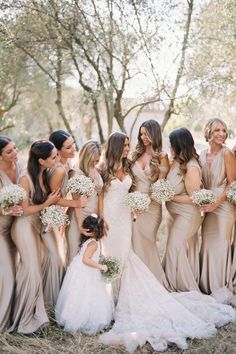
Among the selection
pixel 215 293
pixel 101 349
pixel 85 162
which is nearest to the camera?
pixel 101 349

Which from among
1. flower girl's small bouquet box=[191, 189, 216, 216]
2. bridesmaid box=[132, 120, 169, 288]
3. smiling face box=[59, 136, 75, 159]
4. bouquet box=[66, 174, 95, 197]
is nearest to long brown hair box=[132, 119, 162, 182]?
bridesmaid box=[132, 120, 169, 288]

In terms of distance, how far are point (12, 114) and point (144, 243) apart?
78.0 ft

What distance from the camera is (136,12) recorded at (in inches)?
445

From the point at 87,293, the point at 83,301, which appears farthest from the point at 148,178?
the point at 83,301

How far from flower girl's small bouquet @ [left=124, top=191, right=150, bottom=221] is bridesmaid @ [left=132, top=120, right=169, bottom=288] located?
47 centimetres

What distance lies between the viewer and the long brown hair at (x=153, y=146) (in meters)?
6.43

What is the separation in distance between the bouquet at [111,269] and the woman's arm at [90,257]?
6 centimetres

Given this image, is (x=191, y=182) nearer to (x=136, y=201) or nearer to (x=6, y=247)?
(x=136, y=201)

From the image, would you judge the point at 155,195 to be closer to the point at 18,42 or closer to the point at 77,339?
the point at 77,339

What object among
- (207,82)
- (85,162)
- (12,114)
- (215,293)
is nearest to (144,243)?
(215,293)

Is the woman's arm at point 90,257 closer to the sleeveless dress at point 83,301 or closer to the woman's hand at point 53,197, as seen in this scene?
the sleeveless dress at point 83,301

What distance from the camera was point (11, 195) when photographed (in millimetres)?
5324

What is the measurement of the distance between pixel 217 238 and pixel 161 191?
121cm

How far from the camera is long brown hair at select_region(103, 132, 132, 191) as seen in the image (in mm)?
6137
